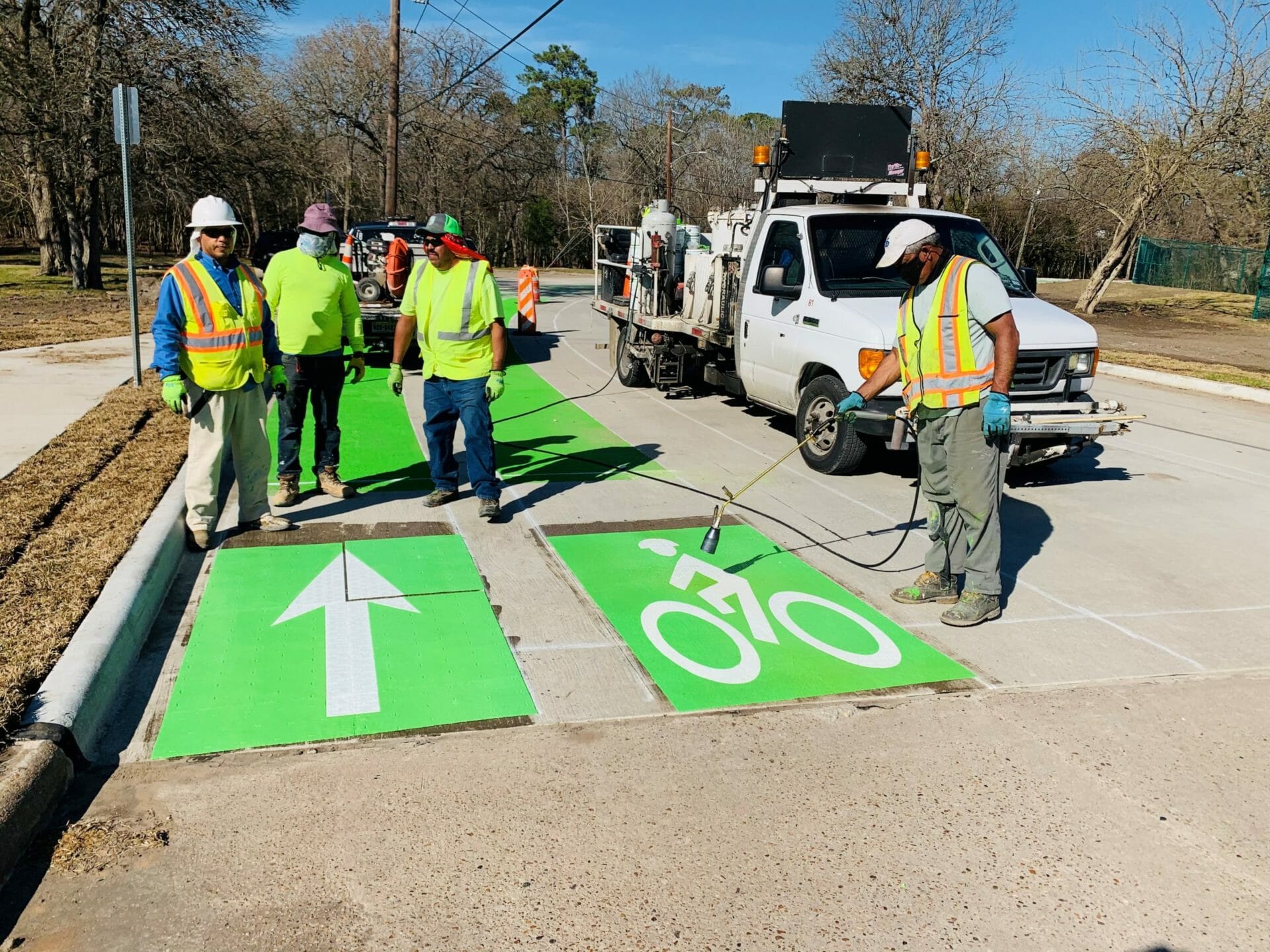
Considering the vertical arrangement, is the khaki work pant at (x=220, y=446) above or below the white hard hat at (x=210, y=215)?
below

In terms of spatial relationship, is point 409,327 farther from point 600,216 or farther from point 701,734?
point 600,216

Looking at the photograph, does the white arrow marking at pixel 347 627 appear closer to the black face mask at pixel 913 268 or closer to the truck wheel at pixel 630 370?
the black face mask at pixel 913 268

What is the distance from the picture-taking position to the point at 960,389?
207 inches

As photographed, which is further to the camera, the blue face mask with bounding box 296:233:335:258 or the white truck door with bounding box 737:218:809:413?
the white truck door with bounding box 737:218:809:413

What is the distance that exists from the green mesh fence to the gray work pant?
35.5 metres

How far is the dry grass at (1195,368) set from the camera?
14.7 m

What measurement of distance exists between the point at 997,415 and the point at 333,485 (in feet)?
15.7

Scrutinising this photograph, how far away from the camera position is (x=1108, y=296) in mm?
35156

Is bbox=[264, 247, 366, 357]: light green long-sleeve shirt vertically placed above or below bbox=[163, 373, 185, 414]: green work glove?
above

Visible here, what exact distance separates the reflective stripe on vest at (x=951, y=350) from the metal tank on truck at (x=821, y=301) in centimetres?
35

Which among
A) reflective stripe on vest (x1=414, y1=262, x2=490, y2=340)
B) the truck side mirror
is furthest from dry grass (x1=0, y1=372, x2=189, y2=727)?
the truck side mirror

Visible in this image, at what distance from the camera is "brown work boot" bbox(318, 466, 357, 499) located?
755cm

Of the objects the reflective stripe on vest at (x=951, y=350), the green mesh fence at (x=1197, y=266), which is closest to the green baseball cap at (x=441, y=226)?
the reflective stripe on vest at (x=951, y=350)

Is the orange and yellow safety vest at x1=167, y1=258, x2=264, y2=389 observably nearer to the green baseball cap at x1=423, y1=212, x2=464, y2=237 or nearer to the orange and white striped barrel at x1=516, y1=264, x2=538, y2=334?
the green baseball cap at x1=423, y1=212, x2=464, y2=237
